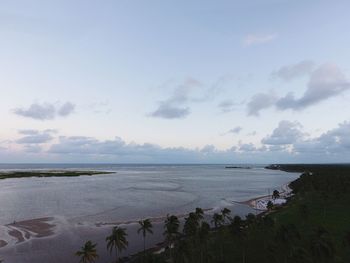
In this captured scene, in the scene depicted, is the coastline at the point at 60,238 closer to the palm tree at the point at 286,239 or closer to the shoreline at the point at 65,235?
the shoreline at the point at 65,235

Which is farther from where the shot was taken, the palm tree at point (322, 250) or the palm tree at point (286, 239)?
the palm tree at point (286, 239)

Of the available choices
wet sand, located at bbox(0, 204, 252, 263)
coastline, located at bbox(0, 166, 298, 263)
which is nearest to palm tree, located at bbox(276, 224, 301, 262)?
coastline, located at bbox(0, 166, 298, 263)

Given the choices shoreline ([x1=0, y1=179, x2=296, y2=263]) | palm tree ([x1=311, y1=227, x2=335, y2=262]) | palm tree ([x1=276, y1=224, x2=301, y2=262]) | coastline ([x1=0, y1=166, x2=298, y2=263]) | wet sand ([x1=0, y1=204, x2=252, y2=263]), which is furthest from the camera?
shoreline ([x1=0, y1=179, x2=296, y2=263])

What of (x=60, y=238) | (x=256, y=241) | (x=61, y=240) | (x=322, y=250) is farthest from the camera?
(x=60, y=238)

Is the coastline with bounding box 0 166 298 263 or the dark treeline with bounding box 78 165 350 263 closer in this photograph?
the dark treeline with bounding box 78 165 350 263

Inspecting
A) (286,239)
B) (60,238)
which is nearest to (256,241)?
(286,239)

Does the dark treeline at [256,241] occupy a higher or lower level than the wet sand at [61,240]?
higher

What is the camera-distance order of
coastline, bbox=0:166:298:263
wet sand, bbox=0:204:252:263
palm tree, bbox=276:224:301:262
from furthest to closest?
1. coastline, bbox=0:166:298:263
2. wet sand, bbox=0:204:252:263
3. palm tree, bbox=276:224:301:262

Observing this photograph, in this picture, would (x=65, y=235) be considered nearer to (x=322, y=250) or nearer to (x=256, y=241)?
(x=256, y=241)

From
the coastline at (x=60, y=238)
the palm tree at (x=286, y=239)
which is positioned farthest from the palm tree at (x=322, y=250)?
the coastline at (x=60, y=238)

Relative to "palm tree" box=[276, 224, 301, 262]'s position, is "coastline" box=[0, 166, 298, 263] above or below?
below

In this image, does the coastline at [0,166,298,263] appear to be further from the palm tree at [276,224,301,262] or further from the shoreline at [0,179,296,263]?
the palm tree at [276,224,301,262]
